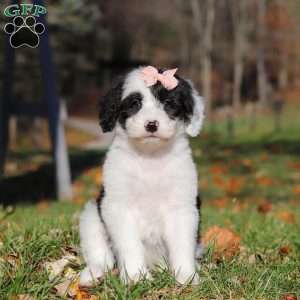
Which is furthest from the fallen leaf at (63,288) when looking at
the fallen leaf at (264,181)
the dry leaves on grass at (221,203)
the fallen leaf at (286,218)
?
the fallen leaf at (264,181)

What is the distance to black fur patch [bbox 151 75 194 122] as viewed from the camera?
3756mm

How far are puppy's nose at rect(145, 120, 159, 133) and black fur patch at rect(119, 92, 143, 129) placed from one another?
0.58 ft

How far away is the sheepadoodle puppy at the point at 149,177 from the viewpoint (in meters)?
3.68

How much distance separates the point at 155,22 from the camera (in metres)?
45.4

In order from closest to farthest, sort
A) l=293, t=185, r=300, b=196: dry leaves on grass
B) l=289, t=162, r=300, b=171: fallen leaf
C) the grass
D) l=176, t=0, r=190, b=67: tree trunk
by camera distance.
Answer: the grass → l=293, t=185, r=300, b=196: dry leaves on grass → l=289, t=162, r=300, b=171: fallen leaf → l=176, t=0, r=190, b=67: tree trunk

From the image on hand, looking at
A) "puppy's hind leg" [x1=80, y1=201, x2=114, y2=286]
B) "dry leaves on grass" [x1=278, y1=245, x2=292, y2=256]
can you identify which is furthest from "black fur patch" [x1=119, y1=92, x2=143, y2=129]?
"dry leaves on grass" [x1=278, y1=245, x2=292, y2=256]

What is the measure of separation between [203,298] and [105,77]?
40.2m

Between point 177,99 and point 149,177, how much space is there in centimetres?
51

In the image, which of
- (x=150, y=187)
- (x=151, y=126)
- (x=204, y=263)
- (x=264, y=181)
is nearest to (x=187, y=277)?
(x=204, y=263)

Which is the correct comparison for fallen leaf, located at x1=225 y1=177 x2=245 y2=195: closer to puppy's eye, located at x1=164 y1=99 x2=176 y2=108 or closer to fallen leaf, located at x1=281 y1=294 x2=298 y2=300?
puppy's eye, located at x1=164 y1=99 x2=176 y2=108

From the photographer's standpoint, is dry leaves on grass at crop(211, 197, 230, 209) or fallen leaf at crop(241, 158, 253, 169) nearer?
dry leaves on grass at crop(211, 197, 230, 209)

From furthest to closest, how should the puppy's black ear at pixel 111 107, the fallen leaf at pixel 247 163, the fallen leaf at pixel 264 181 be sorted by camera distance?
the fallen leaf at pixel 247 163
the fallen leaf at pixel 264 181
the puppy's black ear at pixel 111 107

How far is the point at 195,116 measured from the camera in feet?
13.0

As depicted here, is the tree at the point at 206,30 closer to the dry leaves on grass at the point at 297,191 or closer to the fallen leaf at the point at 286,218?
the dry leaves on grass at the point at 297,191
